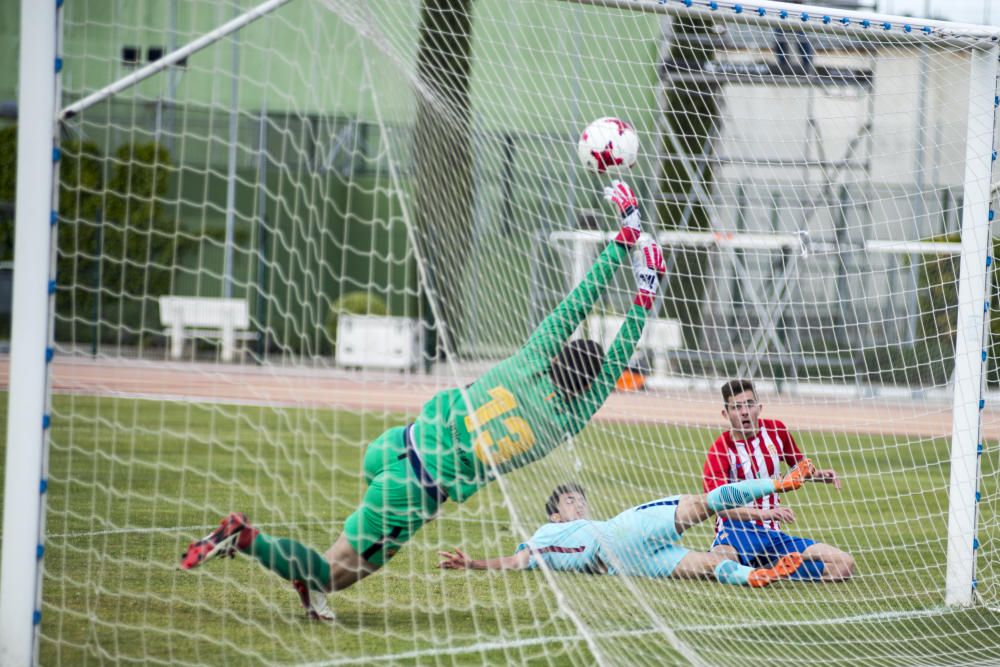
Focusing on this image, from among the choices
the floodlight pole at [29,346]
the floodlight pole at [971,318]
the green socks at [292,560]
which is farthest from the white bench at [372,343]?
the floodlight pole at [29,346]

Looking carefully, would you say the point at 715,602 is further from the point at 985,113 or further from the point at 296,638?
the point at 985,113

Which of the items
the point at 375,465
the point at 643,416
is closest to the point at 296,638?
the point at 375,465

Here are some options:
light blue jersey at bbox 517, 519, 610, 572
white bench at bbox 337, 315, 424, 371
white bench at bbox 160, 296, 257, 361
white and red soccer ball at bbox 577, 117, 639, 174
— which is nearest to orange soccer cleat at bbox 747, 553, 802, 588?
light blue jersey at bbox 517, 519, 610, 572

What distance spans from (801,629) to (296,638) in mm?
2267

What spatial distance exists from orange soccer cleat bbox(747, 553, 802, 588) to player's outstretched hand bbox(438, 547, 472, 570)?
1.51 m

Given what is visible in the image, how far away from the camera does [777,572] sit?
6082mm

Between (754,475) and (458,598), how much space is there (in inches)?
75.7

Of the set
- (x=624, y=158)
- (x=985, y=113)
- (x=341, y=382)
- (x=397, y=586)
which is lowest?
(x=341, y=382)

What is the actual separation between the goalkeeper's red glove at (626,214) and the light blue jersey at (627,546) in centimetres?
161

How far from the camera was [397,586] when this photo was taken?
557 centimetres

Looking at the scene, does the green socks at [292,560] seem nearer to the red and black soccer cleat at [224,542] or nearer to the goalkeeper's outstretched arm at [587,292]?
the red and black soccer cleat at [224,542]

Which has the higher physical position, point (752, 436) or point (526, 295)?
point (526, 295)

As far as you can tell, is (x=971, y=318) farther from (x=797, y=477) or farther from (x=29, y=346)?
(x=29, y=346)

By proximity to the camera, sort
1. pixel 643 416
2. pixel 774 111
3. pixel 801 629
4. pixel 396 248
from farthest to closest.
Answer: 1. pixel 396 248
2. pixel 774 111
3. pixel 643 416
4. pixel 801 629
